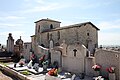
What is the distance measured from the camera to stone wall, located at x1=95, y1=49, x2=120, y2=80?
12.7 meters

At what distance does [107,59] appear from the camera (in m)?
13.7

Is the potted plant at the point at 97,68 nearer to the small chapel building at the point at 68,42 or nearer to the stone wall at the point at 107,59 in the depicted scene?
the stone wall at the point at 107,59

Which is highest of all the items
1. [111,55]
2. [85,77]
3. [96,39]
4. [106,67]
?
[96,39]

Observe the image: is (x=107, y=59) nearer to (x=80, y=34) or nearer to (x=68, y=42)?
(x=80, y=34)

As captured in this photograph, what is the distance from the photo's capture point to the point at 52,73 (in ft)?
Result: 45.5

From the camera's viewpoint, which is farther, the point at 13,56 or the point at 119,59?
the point at 13,56

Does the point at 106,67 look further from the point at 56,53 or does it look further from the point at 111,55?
the point at 56,53

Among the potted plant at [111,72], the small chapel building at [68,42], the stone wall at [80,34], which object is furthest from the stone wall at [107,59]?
the stone wall at [80,34]

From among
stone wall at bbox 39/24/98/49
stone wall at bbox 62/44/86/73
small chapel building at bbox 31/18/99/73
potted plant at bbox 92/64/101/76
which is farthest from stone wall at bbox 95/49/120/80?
stone wall at bbox 39/24/98/49

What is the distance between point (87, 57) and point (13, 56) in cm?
1930

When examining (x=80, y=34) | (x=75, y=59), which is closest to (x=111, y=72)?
(x=75, y=59)

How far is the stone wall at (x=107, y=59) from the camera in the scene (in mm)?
12727

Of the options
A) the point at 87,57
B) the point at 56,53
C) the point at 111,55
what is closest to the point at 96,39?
the point at 56,53

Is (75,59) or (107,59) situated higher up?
(107,59)
